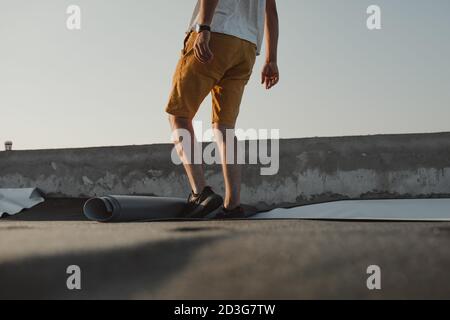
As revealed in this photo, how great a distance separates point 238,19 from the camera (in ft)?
8.22

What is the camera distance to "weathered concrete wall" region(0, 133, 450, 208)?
3664mm

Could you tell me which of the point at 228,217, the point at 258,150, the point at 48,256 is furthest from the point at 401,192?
the point at 48,256

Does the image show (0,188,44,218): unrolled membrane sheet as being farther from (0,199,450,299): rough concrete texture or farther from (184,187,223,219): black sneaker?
(0,199,450,299): rough concrete texture

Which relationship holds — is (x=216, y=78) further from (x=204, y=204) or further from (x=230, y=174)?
(x=204, y=204)

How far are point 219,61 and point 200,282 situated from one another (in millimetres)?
1761

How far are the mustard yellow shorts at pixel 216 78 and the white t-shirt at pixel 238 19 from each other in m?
0.04

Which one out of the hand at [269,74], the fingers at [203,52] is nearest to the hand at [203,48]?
the fingers at [203,52]

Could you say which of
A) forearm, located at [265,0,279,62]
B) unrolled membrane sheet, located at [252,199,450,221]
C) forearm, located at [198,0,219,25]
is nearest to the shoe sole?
unrolled membrane sheet, located at [252,199,450,221]

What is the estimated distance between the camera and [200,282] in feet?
2.64

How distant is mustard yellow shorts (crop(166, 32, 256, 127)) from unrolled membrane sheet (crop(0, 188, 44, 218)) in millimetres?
2385

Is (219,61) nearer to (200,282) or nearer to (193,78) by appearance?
(193,78)

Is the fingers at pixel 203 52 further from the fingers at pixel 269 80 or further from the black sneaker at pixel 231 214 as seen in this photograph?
the black sneaker at pixel 231 214

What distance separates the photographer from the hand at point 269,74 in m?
2.87

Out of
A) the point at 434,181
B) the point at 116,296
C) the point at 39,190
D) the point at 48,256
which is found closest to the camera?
the point at 116,296
